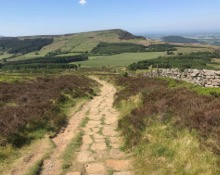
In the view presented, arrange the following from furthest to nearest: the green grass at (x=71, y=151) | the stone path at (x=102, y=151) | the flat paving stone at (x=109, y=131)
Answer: the flat paving stone at (x=109, y=131) → the green grass at (x=71, y=151) → the stone path at (x=102, y=151)

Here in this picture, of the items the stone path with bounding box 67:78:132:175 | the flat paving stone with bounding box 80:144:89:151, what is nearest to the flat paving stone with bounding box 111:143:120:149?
the stone path with bounding box 67:78:132:175

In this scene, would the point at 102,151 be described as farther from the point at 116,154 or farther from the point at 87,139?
the point at 87,139

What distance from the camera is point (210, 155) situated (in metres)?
10.1

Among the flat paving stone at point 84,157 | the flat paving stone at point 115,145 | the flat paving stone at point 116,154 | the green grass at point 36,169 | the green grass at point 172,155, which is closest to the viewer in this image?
the green grass at point 172,155

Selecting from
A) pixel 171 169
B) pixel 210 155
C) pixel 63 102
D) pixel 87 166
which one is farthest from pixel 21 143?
pixel 63 102

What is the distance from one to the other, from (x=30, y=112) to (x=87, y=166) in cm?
839

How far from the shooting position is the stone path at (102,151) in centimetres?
1159

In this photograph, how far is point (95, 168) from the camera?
11.8m

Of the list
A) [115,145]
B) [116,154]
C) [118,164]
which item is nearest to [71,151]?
[116,154]

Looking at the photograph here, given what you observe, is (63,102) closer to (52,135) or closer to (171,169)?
(52,135)

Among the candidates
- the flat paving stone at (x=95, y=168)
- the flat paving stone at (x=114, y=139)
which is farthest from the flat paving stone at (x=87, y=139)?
the flat paving stone at (x=95, y=168)

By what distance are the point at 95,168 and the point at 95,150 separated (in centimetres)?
223

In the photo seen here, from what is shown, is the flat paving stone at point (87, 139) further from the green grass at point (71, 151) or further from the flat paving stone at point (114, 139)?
the flat paving stone at point (114, 139)

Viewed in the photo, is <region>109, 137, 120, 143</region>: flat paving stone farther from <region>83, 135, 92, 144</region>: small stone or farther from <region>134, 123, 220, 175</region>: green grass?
<region>134, 123, 220, 175</region>: green grass
